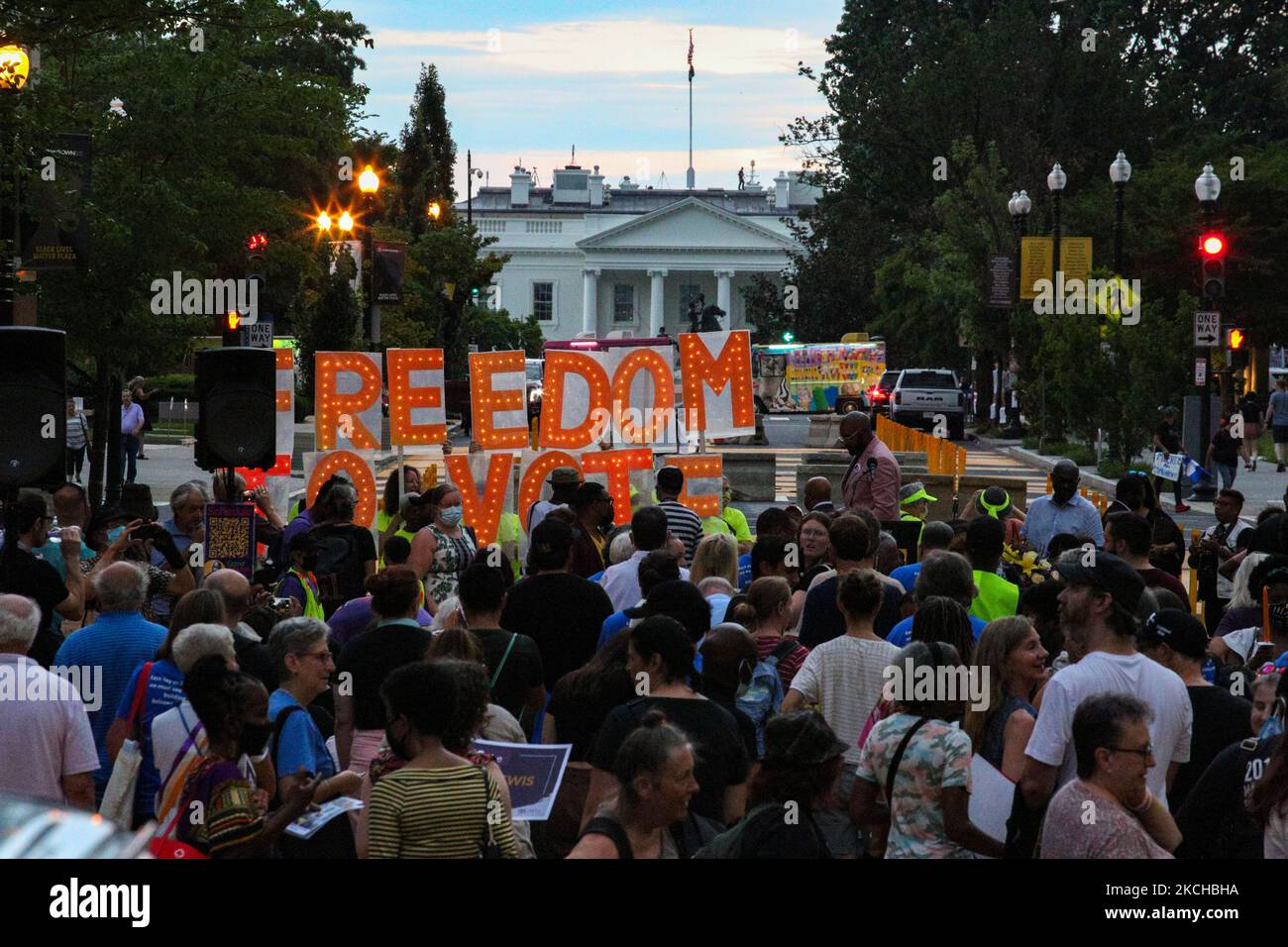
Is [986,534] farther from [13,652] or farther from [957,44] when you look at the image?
[957,44]

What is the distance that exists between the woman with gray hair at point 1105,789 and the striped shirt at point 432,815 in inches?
61.9

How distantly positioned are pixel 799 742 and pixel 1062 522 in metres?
7.11

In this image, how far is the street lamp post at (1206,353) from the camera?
908 inches

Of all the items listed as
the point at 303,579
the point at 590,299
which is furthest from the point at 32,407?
the point at 590,299

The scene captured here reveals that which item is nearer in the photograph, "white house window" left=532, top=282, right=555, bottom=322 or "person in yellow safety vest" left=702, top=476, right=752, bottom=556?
"person in yellow safety vest" left=702, top=476, right=752, bottom=556

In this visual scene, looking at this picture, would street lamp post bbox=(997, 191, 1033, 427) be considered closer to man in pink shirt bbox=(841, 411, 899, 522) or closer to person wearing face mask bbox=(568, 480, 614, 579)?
man in pink shirt bbox=(841, 411, 899, 522)

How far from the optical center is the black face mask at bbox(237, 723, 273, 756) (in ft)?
18.3

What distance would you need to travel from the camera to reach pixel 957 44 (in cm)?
5716

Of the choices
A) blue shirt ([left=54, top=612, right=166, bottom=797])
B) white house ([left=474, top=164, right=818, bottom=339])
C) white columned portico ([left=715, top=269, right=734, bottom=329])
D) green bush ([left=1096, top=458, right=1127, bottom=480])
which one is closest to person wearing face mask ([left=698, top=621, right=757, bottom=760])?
blue shirt ([left=54, top=612, right=166, bottom=797])

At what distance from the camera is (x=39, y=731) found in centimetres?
598

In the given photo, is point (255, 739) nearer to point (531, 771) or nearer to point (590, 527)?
point (531, 771)

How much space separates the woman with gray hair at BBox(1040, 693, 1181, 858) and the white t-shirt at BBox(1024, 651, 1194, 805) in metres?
0.68

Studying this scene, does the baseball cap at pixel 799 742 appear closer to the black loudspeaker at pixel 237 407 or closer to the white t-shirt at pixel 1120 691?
the white t-shirt at pixel 1120 691

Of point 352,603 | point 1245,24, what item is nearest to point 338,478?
point 352,603
